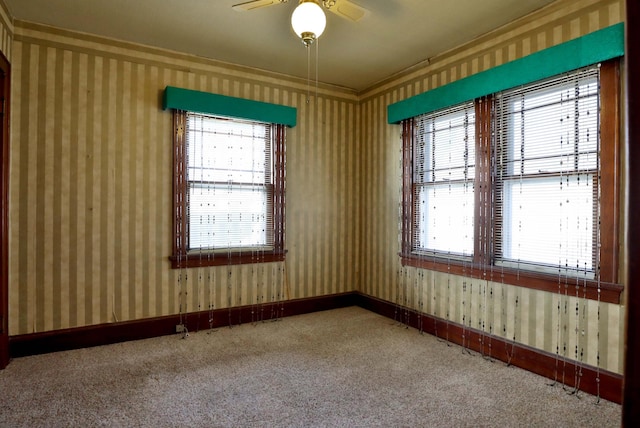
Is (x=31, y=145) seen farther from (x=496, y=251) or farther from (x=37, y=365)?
(x=496, y=251)

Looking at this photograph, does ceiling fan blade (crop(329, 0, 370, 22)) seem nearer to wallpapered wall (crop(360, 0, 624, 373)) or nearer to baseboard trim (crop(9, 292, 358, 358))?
wallpapered wall (crop(360, 0, 624, 373))

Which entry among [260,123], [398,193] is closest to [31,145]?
[260,123]

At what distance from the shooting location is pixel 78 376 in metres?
2.78

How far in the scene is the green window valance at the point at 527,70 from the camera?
8.15ft

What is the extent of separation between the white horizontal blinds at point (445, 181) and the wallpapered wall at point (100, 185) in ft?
5.75

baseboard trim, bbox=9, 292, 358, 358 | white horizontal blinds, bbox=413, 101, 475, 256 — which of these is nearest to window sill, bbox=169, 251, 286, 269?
baseboard trim, bbox=9, 292, 358, 358

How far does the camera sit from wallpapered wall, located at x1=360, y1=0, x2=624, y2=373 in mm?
2627

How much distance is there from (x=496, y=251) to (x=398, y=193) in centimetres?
132

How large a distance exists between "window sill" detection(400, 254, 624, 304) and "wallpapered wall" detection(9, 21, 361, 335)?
186 centimetres

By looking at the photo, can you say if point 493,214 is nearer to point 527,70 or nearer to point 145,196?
point 527,70

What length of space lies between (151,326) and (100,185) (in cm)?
143

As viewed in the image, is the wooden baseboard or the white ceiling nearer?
the wooden baseboard

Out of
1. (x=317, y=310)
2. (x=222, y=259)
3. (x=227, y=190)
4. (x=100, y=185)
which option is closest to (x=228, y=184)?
(x=227, y=190)

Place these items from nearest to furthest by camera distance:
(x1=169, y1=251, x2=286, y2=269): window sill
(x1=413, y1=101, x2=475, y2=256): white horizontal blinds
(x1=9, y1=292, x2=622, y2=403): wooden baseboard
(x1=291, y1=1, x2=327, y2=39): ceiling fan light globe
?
(x1=291, y1=1, x2=327, y2=39): ceiling fan light globe
(x1=9, y1=292, x2=622, y2=403): wooden baseboard
(x1=413, y1=101, x2=475, y2=256): white horizontal blinds
(x1=169, y1=251, x2=286, y2=269): window sill
